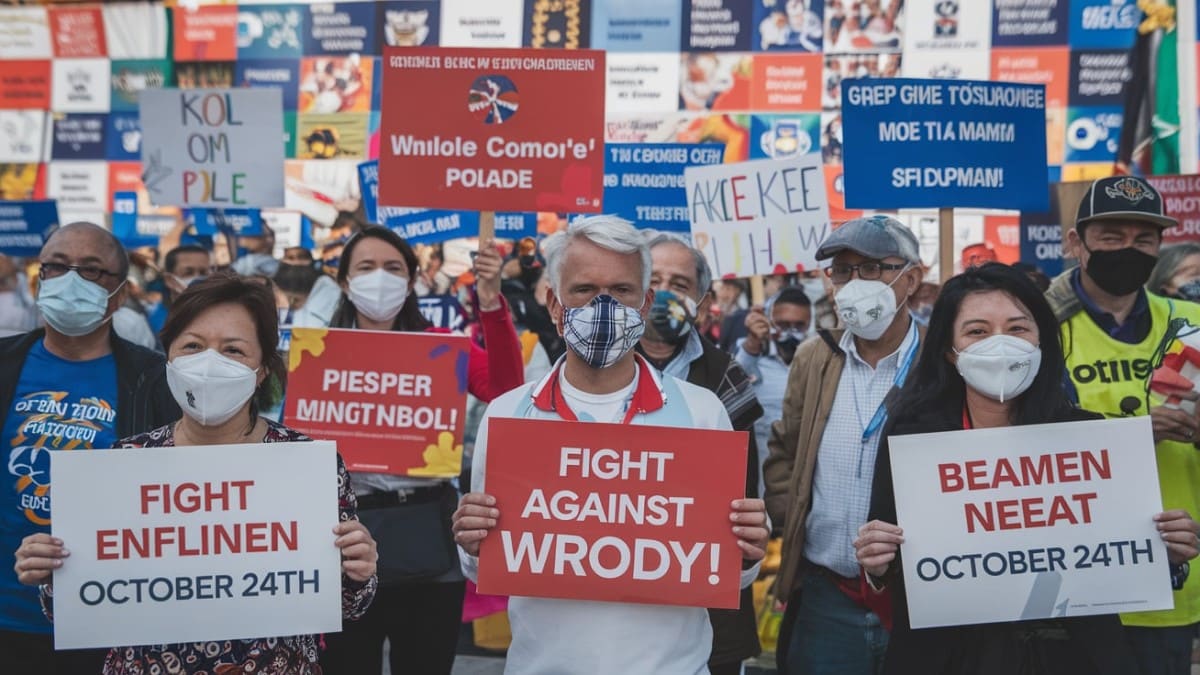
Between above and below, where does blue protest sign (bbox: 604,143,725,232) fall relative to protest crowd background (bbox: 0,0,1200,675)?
above

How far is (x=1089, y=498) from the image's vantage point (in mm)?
2951

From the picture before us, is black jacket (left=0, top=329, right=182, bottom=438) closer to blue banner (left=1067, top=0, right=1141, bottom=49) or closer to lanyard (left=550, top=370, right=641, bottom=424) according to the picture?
lanyard (left=550, top=370, right=641, bottom=424)

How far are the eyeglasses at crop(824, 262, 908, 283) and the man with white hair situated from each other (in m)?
1.11

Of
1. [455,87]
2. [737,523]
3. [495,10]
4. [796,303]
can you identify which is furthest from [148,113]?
[495,10]

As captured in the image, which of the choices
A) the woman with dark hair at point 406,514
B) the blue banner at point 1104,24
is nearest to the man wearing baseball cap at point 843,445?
the woman with dark hair at point 406,514

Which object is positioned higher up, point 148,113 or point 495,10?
point 495,10

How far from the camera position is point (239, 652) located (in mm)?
2848

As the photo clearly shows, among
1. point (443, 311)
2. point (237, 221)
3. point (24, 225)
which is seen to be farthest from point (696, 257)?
point (24, 225)

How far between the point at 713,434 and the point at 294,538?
1.03 metres

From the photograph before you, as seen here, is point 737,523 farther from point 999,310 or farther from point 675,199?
point 675,199

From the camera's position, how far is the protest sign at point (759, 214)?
22.4 feet

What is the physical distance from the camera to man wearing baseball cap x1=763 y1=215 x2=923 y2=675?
3678 mm

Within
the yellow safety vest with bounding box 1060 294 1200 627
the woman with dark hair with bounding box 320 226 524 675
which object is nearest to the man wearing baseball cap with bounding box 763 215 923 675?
the yellow safety vest with bounding box 1060 294 1200 627

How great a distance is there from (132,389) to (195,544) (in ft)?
3.10
